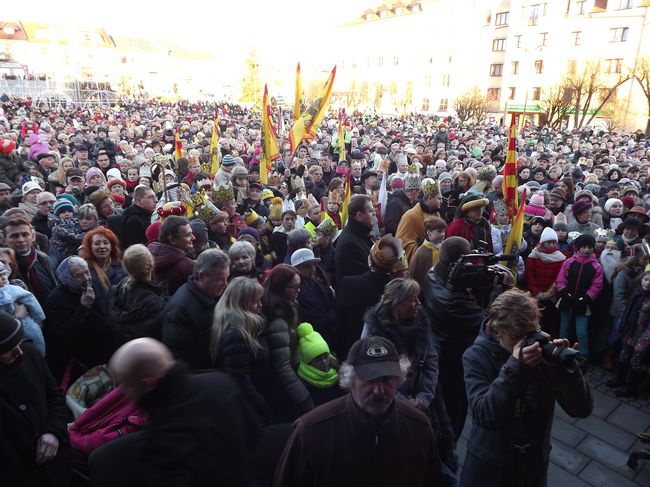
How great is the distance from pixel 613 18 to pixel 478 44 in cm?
1564

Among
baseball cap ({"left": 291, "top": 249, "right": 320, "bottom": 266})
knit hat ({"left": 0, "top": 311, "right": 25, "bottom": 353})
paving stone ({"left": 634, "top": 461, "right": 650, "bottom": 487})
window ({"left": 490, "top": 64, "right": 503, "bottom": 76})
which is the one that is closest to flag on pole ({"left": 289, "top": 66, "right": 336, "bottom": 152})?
baseball cap ({"left": 291, "top": 249, "right": 320, "bottom": 266})

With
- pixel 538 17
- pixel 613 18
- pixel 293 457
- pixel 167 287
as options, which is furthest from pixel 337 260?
pixel 538 17

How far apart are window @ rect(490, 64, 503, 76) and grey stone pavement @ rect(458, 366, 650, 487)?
56.8 m

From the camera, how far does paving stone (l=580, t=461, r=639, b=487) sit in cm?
358

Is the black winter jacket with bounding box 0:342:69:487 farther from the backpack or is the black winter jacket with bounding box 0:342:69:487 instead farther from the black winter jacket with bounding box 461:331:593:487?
the black winter jacket with bounding box 461:331:593:487

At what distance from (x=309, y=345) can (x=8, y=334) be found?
1747 millimetres

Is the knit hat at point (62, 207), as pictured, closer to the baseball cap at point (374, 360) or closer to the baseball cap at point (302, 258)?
the baseball cap at point (302, 258)

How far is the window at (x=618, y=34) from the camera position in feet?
139

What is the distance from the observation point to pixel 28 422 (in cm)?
252

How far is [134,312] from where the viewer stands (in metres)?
3.28

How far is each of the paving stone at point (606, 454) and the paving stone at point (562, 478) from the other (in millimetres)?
376

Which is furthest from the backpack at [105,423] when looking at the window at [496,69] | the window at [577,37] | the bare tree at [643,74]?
the window at [496,69]

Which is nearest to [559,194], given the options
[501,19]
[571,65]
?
[571,65]

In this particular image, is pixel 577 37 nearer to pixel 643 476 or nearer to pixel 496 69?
pixel 496 69
